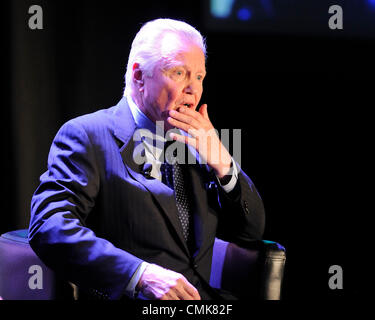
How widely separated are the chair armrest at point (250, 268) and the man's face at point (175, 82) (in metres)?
0.57

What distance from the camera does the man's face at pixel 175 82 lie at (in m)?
1.96

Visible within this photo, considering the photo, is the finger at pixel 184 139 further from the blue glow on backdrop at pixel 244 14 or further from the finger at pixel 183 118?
the blue glow on backdrop at pixel 244 14

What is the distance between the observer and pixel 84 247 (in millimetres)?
1680

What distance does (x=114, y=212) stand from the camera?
1.86m

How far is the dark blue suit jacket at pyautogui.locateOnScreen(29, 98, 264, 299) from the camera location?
169 cm

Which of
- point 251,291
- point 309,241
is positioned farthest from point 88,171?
point 309,241

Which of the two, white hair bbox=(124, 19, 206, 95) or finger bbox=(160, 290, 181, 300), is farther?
white hair bbox=(124, 19, 206, 95)

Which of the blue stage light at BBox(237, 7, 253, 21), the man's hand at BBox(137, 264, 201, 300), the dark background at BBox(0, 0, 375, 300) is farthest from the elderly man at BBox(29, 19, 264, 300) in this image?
the blue stage light at BBox(237, 7, 253, 21)

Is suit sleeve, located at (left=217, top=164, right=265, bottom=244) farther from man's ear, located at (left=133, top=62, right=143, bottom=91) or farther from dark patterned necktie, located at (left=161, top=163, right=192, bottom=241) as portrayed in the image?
man's ear, located at (left=133, top=62, right=143, bottom=91)

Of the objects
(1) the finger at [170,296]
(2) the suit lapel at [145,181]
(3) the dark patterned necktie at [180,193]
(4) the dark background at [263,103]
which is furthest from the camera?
(4) the dark background at [263,103]

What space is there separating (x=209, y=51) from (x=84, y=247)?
5.37 ft

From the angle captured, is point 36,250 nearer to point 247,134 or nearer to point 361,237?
point 247,134

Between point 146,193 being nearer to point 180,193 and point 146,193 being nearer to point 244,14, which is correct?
point 180,193

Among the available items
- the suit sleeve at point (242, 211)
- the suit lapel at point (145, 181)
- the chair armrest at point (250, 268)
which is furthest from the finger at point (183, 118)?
the chair armrest at point (250, 268)
